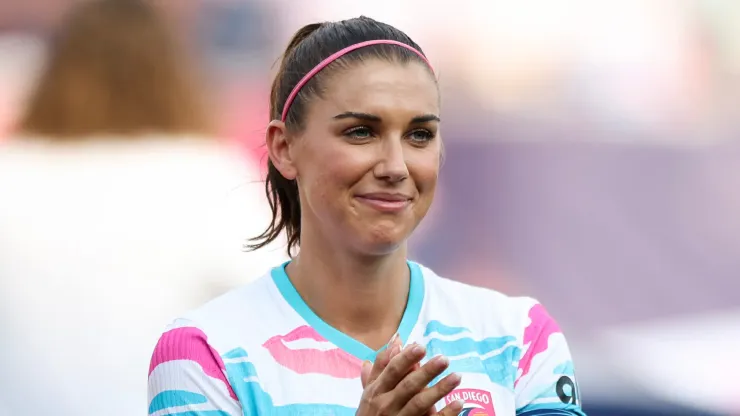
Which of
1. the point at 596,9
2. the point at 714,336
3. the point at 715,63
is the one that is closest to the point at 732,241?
the point at 714,336

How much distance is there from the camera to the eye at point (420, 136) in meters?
1.61

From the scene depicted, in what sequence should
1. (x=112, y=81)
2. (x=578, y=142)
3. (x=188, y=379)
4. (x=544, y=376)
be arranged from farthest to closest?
1. (x=578, y=142)
2. (x=112, y=81)
3. (x=544, y=376)
4. (x=188, y=379)

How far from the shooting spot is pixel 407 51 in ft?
5.53

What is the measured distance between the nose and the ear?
188 millimetres

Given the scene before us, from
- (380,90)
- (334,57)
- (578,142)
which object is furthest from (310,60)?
(578,142)

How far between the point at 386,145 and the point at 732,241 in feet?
6.67

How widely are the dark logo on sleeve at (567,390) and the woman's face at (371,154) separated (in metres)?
0.33

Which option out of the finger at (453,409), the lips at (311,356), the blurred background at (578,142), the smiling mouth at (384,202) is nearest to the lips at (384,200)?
the smiling mouth at (384,202)

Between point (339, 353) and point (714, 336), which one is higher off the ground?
point (714, 336)

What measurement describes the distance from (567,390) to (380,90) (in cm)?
54

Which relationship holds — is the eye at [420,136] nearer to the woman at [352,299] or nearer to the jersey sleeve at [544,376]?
the woman at [352,299]

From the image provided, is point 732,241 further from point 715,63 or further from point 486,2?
point 486,2

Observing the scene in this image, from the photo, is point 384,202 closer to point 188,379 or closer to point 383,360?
point 383,360

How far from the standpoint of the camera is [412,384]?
1331mm
